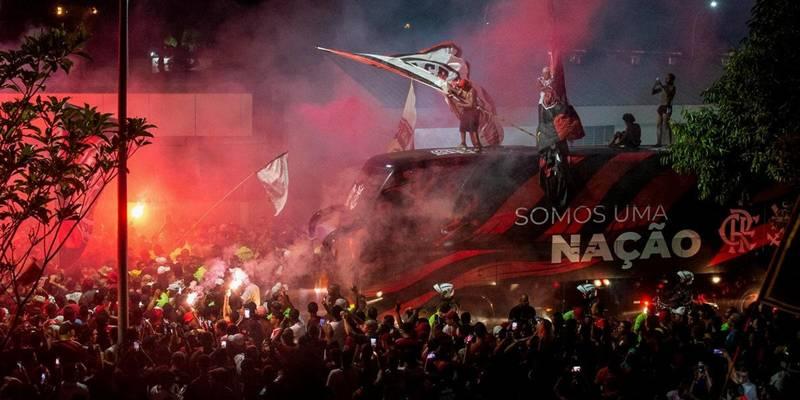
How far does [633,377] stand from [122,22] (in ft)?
21.8

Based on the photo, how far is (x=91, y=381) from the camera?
743 cm

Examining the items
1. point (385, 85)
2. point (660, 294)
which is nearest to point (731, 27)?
point (385, 85)

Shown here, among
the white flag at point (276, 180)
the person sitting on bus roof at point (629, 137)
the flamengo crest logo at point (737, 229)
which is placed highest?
the person sitting on bus roof at point (629, 137)

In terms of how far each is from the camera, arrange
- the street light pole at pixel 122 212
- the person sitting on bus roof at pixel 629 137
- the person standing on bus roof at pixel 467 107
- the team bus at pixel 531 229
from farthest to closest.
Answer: the person sitting on bus roof at pixel 629 137 → the person standing on bus roof at pixel 467 107 → the team bus at pixel 531 229 → the street light pole at pixel 122 212

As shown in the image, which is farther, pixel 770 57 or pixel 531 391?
pixel 770 57

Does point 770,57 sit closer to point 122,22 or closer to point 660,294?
point 660,294

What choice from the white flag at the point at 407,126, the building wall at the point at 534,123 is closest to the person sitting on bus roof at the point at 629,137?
the white flag at the point at 407,126

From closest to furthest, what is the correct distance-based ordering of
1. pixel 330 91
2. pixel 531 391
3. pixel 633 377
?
pixel 633 377
pixel 531 391
pixel 330 91

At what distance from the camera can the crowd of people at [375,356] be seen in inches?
295

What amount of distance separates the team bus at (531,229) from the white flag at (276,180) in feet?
10.4

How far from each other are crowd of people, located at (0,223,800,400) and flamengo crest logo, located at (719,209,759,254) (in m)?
2.90

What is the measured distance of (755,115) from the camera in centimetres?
1121

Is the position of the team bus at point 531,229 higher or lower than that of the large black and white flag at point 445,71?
lower

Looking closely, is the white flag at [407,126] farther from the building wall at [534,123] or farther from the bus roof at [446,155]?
the bus roof at [446,155]
